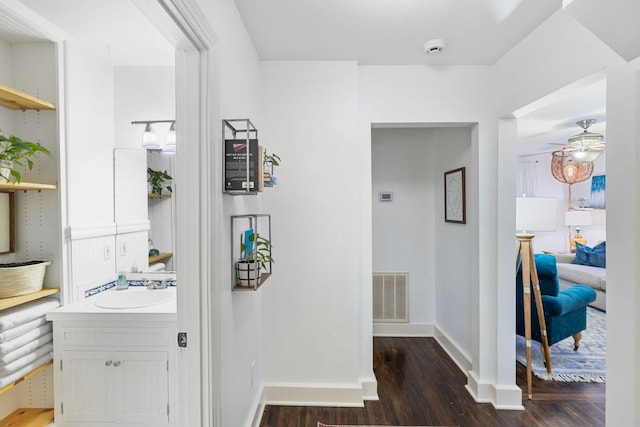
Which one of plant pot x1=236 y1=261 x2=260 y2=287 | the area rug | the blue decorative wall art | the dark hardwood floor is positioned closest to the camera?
plant pot x1=236 y1=261 x2=260 y2=287

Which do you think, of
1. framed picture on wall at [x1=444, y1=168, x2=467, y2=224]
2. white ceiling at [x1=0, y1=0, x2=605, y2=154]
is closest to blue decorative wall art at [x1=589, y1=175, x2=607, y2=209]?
framed picture on wall at [x1=444, y1=168, x2=467, y2=224]

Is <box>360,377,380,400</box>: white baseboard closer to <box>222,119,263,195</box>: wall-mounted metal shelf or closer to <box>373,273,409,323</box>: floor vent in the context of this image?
<box>373,273,409,323</box>: floor vent

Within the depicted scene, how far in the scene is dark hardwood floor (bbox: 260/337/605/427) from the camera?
2.24 metres

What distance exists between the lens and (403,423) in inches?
87.3

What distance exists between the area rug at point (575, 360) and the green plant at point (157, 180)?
3.38 meters

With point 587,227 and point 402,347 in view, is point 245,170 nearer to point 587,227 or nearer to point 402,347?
point 402,347

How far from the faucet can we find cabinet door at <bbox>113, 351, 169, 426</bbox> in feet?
1.86

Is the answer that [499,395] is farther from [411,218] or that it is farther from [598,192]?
[598,192]

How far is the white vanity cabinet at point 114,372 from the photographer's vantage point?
188 cm

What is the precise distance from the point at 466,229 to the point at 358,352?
1.41m

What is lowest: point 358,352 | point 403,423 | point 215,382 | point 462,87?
point 403,423

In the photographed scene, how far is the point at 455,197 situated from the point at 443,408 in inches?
69.1

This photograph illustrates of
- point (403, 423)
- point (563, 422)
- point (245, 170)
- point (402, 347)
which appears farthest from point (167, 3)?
point (402, 347)

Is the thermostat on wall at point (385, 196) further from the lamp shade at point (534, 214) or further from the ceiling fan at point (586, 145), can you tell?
the ceiling fan at point (586, 145)
